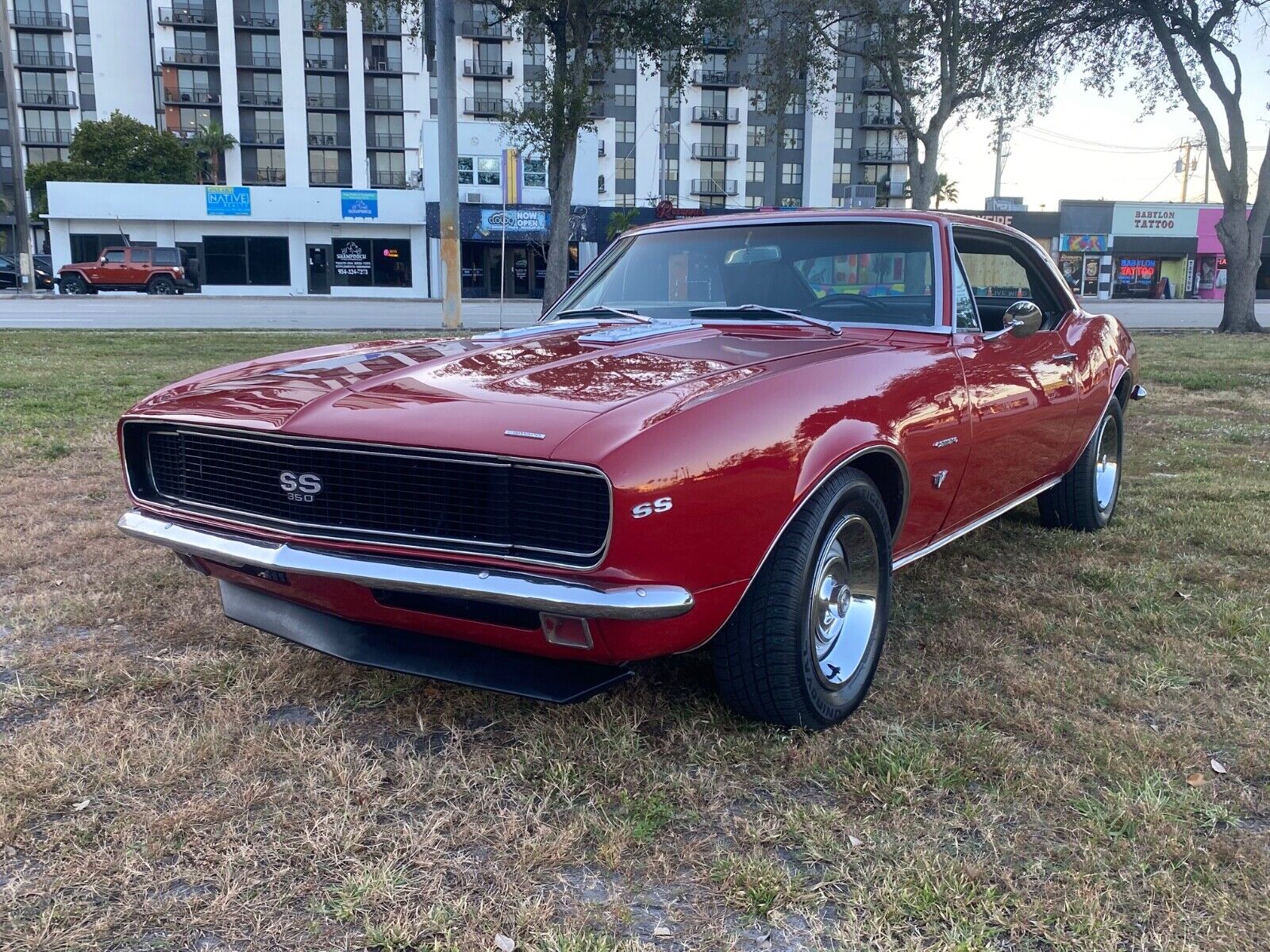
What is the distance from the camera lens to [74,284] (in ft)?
114

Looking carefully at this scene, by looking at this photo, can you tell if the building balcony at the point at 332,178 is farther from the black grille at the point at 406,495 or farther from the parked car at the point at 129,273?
the black grille at the point at 406,495

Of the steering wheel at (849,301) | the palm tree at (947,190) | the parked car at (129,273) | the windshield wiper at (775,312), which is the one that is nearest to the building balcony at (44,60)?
the parked car at (129,273)

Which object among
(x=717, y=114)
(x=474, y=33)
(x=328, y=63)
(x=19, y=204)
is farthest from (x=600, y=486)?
(x=717, y=114)

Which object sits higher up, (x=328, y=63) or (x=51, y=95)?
(x=328, y=63)

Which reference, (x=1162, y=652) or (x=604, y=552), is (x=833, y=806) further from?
(x=1162, y=652)

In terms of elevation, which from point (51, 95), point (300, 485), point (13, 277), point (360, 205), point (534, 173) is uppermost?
point (51, 95)

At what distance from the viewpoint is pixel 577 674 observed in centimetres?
240

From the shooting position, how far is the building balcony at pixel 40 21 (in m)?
57.0

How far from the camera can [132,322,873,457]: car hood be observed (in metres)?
2.33

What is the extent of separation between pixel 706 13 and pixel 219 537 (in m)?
15.9

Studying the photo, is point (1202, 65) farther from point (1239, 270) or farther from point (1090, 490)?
point (1090, 490)

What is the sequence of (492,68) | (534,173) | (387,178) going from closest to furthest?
(534,173)
(387,178)
(492,68)

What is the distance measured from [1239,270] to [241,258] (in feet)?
118

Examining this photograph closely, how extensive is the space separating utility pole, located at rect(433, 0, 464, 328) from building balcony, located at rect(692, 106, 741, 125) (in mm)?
47650
